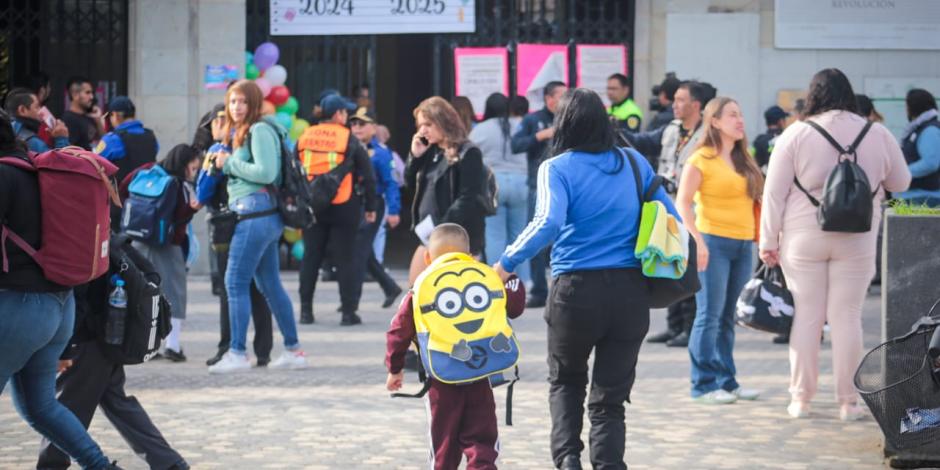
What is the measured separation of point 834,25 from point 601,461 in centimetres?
1042

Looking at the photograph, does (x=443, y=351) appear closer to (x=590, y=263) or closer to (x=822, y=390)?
(x=590, y=263)

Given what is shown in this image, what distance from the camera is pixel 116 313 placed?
6.60 metres

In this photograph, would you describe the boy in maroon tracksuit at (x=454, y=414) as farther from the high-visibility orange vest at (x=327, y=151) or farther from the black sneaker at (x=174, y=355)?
the high-visibility orange vest at (x=327, y=151)

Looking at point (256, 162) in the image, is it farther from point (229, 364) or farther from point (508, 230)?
point (508, 230)

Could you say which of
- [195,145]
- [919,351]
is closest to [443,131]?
[195,145]

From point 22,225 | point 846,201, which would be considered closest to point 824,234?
point 846,201

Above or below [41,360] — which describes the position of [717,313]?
below

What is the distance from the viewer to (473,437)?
20.9ft

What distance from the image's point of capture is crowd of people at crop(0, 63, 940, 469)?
21.0ft

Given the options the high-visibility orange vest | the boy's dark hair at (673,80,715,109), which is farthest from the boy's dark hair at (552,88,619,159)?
the high-visibility orange vest

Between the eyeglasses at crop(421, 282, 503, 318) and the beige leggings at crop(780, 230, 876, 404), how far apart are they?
9.03 feet

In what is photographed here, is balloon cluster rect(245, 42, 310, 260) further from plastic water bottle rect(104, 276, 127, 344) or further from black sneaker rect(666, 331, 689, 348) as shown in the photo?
plastic water bottle rect(104, 276, 127, 344)

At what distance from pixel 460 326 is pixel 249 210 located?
391 cm

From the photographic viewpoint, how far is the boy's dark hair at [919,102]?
43.1 ft
